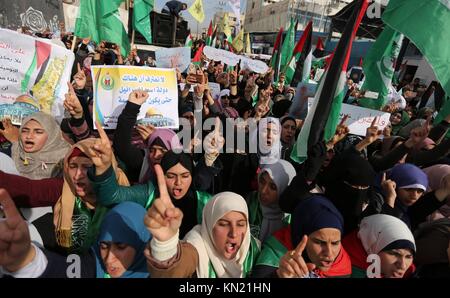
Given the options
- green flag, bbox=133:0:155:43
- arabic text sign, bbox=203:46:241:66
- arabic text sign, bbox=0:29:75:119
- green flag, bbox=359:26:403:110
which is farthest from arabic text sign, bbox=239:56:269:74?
arabic text sign, bbox=0:29:75:119

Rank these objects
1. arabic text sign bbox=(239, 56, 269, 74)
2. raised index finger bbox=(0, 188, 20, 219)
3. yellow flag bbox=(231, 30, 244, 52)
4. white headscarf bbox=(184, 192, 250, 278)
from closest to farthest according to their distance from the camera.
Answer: raised index finger bbox=(0, 188, 20, 219)
white headscarf bbox=(184, 192, 250, 278)
arabic text sign bbox=(239, 56, 269, 74)
yellow flag bbox=(231, 30, 244, 52)

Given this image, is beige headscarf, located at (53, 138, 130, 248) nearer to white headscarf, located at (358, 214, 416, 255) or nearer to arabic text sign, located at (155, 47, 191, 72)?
white headscarf, located at (358, 214, 416, 255)

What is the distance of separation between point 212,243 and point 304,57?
17.4 feet

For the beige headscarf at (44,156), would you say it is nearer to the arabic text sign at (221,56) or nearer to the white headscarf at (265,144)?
the white headscarf at (265,144)

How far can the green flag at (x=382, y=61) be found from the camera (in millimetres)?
3654

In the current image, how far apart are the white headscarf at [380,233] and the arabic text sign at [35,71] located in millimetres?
2863

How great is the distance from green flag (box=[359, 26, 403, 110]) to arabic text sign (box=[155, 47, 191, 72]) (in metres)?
2.78

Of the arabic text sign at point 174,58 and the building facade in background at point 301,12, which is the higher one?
the building facade in background at point 301,12

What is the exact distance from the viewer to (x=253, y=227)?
6.74ft

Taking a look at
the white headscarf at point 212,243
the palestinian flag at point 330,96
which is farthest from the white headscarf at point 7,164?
the palestinian flag at point 330,96

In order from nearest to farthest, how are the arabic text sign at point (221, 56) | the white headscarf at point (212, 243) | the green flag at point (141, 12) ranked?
the white headscarf at point (212, 243) < the green flag at point (141, 12) < the arabic text sign at point (221, 56)

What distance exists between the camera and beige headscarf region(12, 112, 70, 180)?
79.4 inches

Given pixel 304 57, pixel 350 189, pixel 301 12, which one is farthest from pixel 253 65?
pixel 301 12
